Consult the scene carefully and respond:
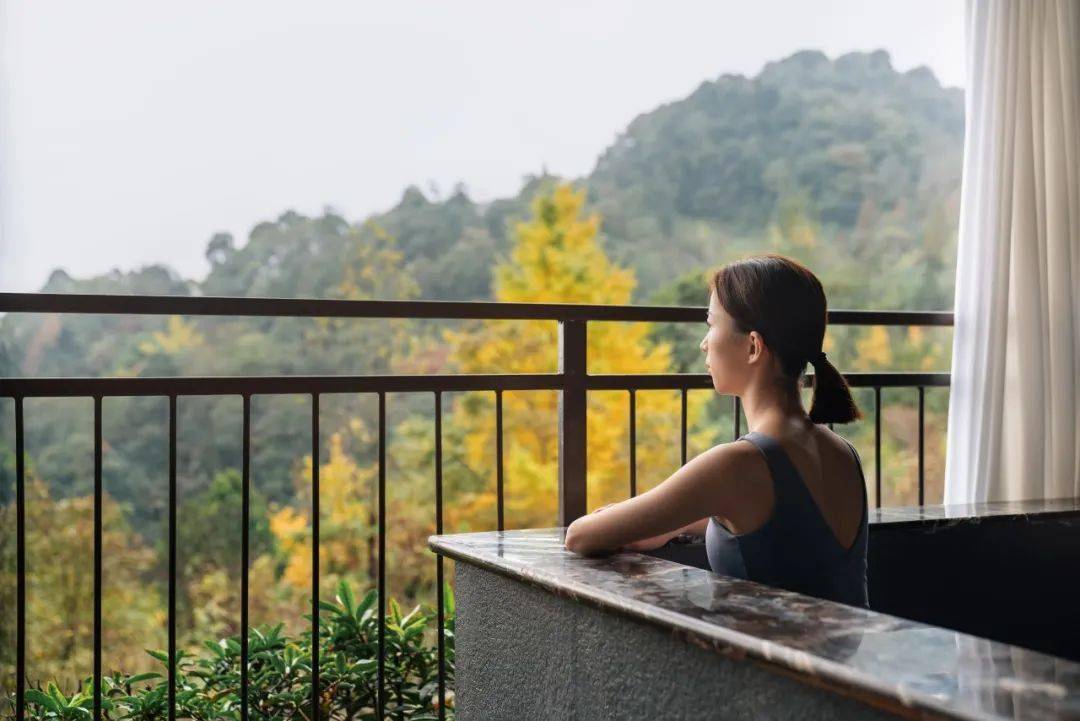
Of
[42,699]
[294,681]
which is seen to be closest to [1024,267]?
[294,681]

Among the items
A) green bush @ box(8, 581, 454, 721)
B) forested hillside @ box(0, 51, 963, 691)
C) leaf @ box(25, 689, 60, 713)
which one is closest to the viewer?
leaf @ box(25, 689, 60, 713)

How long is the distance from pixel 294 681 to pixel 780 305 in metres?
1.79

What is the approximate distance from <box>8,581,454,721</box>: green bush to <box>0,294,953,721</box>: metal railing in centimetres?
36

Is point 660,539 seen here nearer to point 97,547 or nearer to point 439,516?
point 439,516

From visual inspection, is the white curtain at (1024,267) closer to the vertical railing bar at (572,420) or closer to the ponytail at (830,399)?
the vertical railing bar at (572,420)

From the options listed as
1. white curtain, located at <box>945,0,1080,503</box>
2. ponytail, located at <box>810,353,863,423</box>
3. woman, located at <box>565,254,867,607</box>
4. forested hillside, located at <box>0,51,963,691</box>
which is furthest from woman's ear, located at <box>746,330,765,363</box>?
forested hillside, located at <box>0,51,963,691</box>

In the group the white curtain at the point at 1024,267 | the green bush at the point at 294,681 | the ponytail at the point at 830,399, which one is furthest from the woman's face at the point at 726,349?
the white curtain at the point at 1024,267

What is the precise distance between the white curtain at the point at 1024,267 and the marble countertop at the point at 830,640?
6.36ft

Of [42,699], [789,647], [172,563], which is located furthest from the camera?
[42,699]

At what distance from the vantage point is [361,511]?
14969 mm

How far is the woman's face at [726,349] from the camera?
5.05ft

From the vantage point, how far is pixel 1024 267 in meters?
3.04

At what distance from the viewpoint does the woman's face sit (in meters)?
1.54

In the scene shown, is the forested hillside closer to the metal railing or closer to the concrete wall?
the metal railing
